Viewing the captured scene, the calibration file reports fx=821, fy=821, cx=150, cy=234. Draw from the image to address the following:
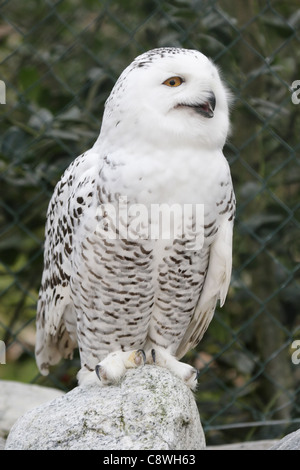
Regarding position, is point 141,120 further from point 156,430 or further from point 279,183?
point 279,183

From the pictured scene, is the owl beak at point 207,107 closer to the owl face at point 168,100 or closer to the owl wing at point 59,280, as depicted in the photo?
the owl face at point 168,100

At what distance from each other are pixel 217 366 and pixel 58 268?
1136 mm

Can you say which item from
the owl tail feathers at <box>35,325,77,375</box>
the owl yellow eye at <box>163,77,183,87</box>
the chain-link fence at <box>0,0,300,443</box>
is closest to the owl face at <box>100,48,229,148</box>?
the owl yellow eye at <box>163,77,183,87</box>

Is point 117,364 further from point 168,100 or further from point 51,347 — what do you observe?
point 168,100

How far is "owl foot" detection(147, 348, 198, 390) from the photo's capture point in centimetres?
196

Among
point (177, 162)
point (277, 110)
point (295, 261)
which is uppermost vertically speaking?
point (277, 110)

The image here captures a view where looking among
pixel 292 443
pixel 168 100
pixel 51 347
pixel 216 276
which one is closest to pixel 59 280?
pixel 51 347

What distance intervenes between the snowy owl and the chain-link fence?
686 millimetres

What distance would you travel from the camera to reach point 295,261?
3002mm

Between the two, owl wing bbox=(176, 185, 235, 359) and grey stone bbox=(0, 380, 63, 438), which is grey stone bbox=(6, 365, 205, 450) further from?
grey stone bbox=(0, 380, 63, 438)

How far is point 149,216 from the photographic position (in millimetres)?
1769

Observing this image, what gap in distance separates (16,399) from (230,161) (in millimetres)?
1020

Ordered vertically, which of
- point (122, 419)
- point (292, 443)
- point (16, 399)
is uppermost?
point (292, 443)
